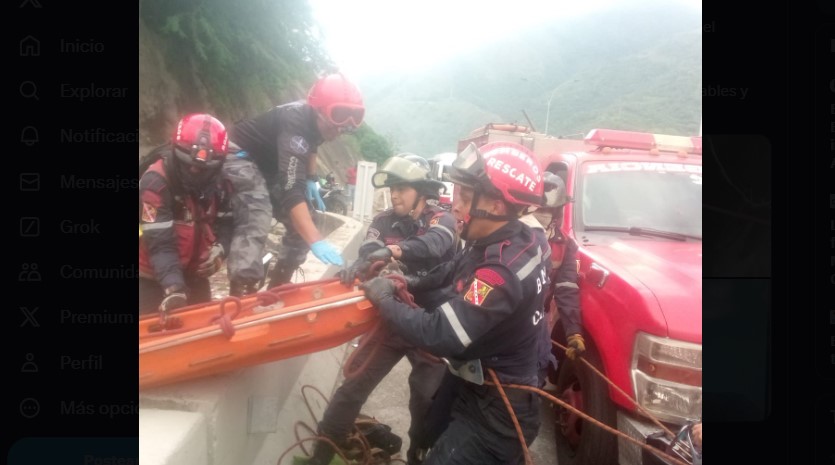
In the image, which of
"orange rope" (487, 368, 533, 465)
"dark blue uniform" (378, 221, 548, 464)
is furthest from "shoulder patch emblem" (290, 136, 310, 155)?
"orange rope" (487, 368, 533, 465)

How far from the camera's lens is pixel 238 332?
190 cm

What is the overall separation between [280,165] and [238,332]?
1.21 m

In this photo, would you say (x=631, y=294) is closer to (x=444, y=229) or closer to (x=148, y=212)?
(x=444, y=229)

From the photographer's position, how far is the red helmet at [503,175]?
189cm

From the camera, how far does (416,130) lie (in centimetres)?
6656

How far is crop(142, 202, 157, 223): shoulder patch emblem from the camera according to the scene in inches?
89.7

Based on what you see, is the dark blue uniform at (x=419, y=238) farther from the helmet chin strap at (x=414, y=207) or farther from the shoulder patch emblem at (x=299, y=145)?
the shoulder patch emblem at (x=299, y=145)
